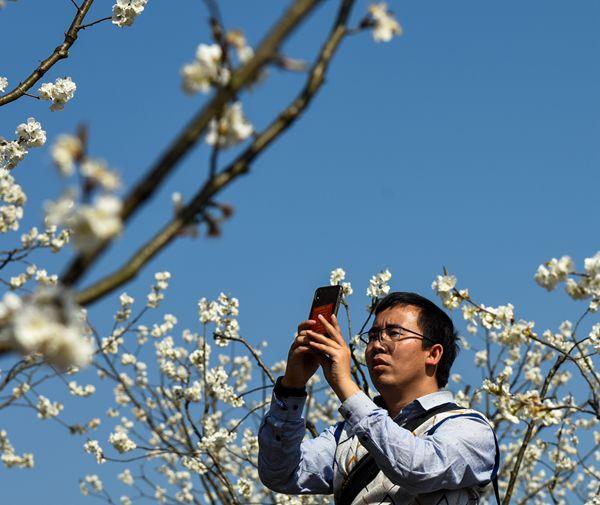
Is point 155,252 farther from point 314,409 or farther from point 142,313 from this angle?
point 314,409

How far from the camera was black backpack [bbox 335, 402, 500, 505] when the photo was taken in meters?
2.55

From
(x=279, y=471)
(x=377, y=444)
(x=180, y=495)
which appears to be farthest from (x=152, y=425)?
(x=377, y=444)

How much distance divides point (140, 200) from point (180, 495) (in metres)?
8.63

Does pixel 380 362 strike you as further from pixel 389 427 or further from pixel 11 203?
pixel 11 203

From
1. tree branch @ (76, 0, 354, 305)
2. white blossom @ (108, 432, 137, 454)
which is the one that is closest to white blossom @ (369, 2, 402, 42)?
tree branch @ (76, 0, 354, 305)

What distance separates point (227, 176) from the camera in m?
1.18

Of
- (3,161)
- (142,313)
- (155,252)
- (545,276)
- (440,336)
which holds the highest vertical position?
(142,313)

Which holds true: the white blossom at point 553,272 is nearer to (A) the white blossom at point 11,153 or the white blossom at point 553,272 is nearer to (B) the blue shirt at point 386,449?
(B) the blue shirt at point 386,449

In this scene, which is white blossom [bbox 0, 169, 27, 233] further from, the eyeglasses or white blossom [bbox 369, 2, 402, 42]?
white blossom [bbox 369, 2, 402, 42]

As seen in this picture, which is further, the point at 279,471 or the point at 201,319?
the point at 201,319

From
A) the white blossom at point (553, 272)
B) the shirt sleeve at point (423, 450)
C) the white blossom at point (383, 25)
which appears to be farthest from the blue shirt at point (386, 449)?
the white blossom at point (383, 25)

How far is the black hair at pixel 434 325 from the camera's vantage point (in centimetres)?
289

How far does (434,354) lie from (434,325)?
102 mm

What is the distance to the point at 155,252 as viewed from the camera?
3.72 ft
